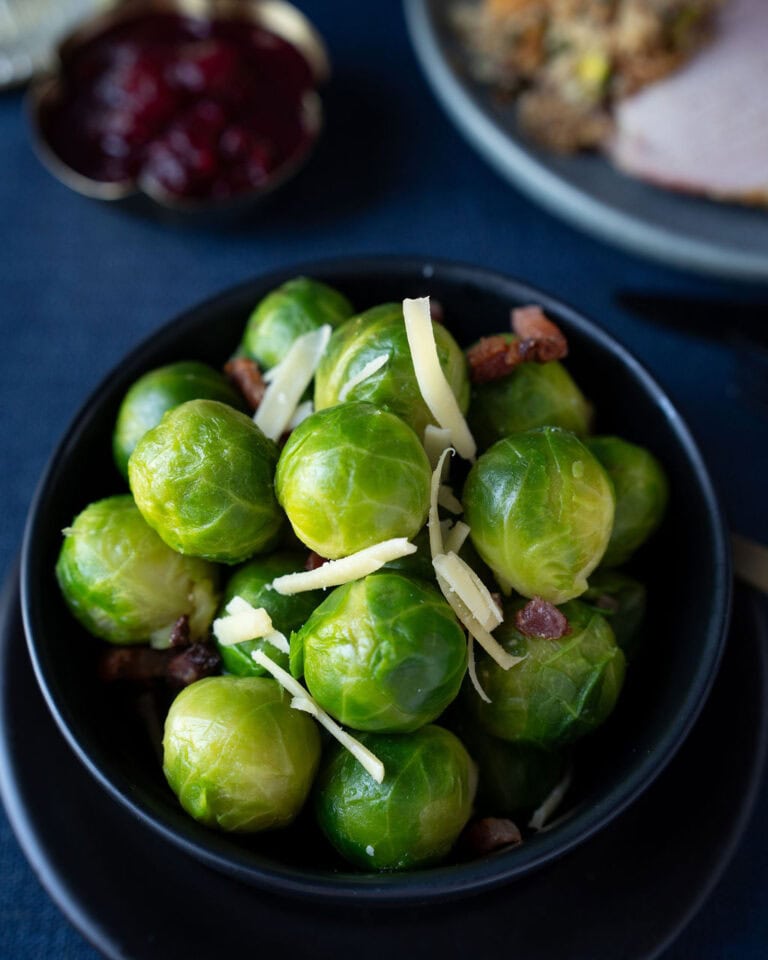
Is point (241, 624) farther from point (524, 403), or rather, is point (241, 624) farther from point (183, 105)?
point (183, 105)

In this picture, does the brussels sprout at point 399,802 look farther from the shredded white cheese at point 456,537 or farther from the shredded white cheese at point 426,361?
the shredded white cheese at point 426,361

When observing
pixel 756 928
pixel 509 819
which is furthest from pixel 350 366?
pixel 756 928

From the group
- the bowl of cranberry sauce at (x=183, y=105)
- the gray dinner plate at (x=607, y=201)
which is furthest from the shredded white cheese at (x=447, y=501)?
the bowl of cranberry sauce at (x=183, y=105)

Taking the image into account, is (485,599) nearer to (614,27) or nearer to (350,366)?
(350,366)

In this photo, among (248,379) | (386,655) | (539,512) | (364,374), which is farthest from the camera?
(248,379)

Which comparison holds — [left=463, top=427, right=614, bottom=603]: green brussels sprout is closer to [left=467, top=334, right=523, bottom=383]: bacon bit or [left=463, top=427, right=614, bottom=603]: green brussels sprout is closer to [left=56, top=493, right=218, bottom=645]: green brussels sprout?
[left=467, top=334, right=523, bottom=383]: bacon bit

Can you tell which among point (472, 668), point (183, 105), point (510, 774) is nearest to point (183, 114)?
point (183, 105)
